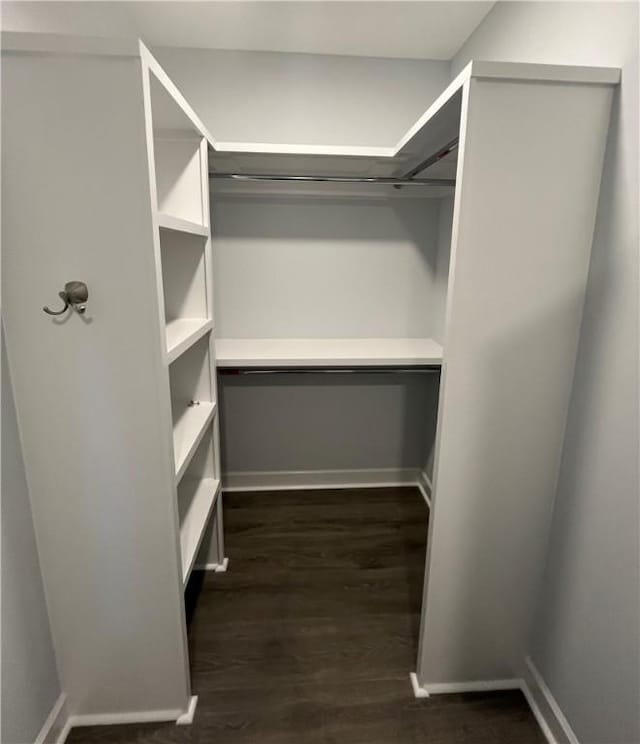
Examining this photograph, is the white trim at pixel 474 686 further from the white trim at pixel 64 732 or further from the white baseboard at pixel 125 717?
the white trim at pixel 64 732

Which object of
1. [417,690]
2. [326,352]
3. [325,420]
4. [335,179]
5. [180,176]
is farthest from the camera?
[325,420]

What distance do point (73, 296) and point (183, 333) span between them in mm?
448

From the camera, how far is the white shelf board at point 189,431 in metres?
1.43

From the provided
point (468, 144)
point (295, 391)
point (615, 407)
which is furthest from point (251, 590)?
point (468, 144)

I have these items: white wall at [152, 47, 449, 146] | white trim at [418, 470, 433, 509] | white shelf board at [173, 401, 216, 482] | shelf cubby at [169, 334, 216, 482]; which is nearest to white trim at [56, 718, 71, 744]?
white shelf board at [173, 401, 216, 482]

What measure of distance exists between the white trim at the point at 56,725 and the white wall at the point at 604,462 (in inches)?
61.7

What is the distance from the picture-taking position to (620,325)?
1.15 metres

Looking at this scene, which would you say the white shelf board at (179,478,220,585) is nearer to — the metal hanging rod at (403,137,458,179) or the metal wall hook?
the metal wall hook

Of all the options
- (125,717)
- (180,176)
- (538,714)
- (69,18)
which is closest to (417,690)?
(538,714)

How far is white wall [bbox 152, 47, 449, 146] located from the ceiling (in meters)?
0.05

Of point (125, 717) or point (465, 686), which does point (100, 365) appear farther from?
point (465, 686)

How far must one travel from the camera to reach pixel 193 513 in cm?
177

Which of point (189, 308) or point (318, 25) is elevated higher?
point (318, 25)

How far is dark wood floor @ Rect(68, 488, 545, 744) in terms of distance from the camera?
145 centimetres
